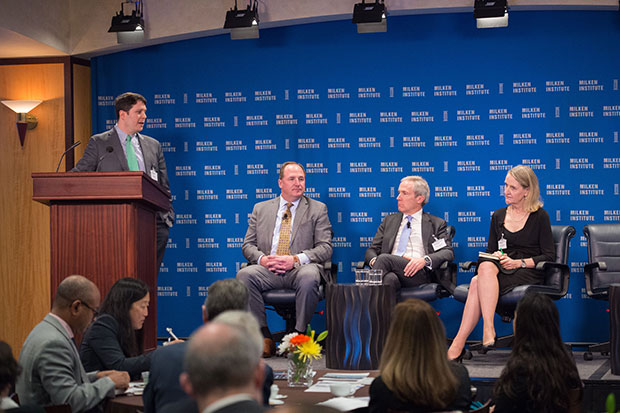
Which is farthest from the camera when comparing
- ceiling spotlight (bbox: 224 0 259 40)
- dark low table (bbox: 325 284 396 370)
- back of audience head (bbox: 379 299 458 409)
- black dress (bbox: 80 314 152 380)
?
ceiling spotlight (bbox: 224 0 259 40)

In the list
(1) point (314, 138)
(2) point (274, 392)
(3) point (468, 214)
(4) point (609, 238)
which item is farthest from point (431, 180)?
(2) point (274, 392)

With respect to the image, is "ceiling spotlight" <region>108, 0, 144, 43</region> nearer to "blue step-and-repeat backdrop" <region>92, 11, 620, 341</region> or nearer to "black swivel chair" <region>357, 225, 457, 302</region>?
"blue step-and-repeat backdrop" <region>92, 11, 620, 341</region>

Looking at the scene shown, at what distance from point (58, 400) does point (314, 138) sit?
442cm

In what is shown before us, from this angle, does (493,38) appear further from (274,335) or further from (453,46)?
(274,335)

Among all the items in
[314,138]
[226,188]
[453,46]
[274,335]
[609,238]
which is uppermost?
[453,46]

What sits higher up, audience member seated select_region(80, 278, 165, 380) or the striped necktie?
the striped necktie

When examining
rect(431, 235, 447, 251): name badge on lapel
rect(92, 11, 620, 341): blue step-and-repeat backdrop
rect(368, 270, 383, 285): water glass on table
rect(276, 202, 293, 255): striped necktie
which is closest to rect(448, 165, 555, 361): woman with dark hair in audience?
rect(431, 235, 447, 251): name badge on lapel

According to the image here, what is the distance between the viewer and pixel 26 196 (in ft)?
23.9

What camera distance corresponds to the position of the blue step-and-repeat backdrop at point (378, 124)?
6.82 metres

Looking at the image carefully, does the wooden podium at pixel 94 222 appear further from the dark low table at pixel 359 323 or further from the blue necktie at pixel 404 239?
the blue necktie at pixel 404 239

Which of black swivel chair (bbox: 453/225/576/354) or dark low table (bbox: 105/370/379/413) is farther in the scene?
black swivel chair (bbox: 453/225/576/354)

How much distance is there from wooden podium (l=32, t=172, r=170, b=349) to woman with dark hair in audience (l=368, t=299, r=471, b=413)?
2577 mm

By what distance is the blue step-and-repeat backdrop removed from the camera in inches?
269

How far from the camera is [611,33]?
6836 millimetres
